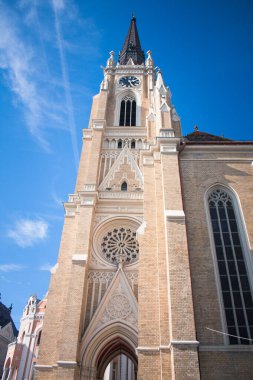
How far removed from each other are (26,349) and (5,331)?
42.1ft

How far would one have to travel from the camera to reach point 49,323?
14477 millimetres

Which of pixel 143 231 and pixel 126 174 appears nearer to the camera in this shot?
pixel 143 231

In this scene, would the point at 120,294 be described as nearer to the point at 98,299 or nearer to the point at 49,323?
the point at 98,299

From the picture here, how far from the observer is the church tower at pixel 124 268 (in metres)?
10.7

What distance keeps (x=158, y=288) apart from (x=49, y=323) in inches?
253

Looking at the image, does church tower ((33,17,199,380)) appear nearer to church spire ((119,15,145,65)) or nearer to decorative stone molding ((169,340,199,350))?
decorative stone molding ((169,340,199,350))

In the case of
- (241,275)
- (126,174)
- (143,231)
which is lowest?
(241,275)

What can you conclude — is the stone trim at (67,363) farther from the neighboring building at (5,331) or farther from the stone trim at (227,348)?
the neighboring building at (5,331)

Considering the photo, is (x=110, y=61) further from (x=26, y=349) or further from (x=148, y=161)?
(x=26, y=349)

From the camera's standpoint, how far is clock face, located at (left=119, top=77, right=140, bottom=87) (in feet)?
98.2

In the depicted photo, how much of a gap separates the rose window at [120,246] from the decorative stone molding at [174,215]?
547 cm

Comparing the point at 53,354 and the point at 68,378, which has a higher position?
the point at 53,354

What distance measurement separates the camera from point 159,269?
12055 millimetres

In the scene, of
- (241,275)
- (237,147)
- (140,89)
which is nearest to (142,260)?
(241,275)
